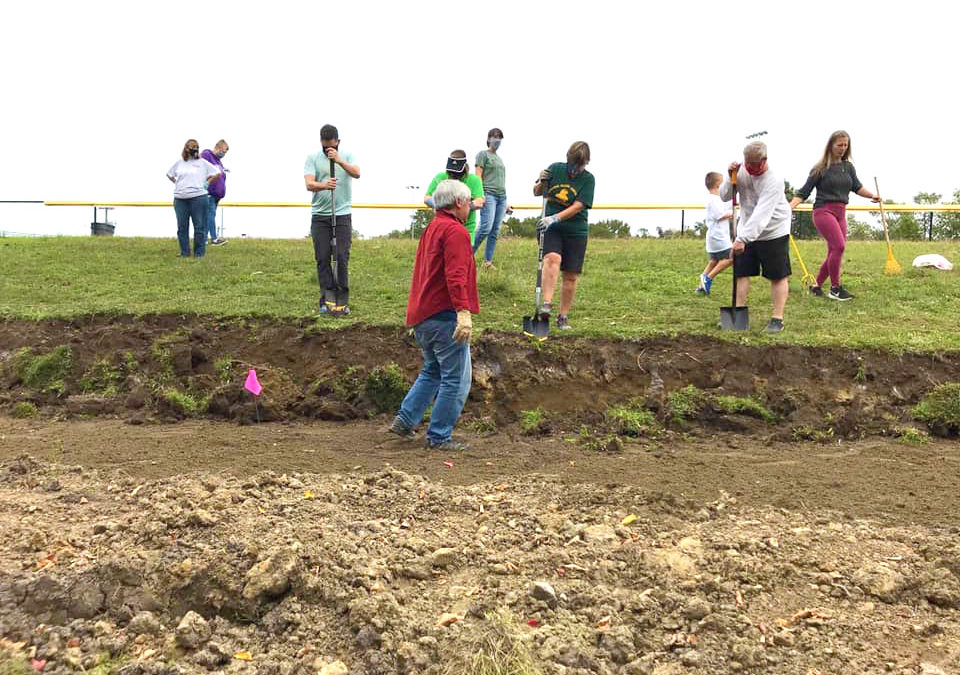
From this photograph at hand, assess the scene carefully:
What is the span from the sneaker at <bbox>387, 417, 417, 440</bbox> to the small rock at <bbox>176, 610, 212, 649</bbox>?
2.84 meters

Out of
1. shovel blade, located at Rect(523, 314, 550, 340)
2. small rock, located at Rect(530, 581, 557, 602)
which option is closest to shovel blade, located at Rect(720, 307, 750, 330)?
shovel blade, located at Rect(523, 314, 550, 340)

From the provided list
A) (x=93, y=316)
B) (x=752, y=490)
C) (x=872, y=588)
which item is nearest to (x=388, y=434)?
(x=752, y=490)

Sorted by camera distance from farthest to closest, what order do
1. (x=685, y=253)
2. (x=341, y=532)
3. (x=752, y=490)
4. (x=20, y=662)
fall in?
(x=685, y=253)
(x=752, y=490)
(x=341, y=532)
(x=20, y=662)

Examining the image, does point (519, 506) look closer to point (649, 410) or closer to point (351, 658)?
point (351, 658)

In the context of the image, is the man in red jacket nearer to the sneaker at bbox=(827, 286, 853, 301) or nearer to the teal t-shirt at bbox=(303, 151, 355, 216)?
the teal t-shirt at bbox=(303, 151, 355, 216)

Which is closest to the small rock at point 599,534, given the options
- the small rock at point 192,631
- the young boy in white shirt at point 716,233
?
the small rock at point 192,631

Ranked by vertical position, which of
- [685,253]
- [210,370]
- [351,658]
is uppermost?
[685,253]

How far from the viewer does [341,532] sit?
4270 mm

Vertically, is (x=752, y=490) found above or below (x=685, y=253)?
below

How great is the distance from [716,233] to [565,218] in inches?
124

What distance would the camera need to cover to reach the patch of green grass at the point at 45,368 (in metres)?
7.71

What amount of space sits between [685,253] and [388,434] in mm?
8645

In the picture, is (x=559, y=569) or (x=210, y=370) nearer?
(x=559, y=569)

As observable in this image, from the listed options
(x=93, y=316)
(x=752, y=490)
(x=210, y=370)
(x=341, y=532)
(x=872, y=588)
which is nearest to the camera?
(x=872, y=588)
